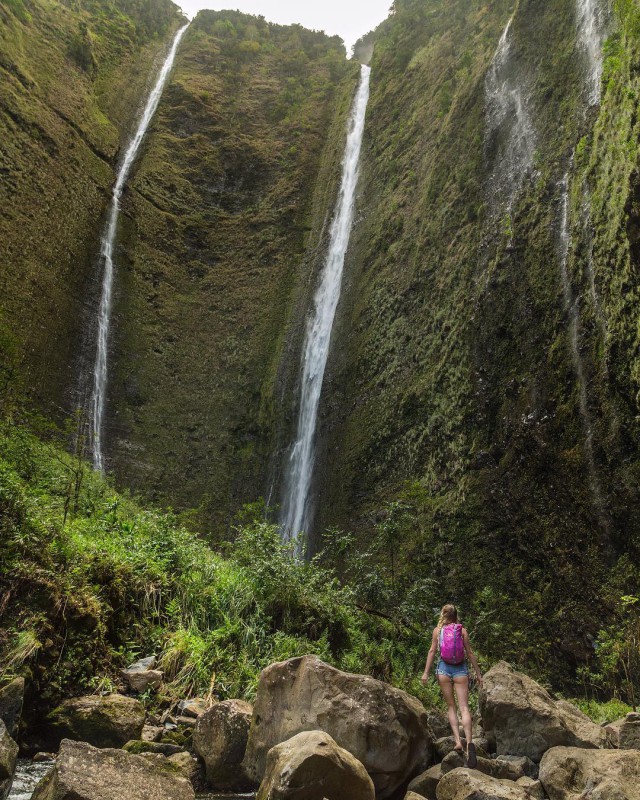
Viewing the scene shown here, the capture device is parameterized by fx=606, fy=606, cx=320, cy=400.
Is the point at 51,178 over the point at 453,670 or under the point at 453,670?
over

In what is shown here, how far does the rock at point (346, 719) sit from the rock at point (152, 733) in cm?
72

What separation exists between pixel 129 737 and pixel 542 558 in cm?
569

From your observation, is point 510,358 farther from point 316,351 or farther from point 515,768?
point 316,351

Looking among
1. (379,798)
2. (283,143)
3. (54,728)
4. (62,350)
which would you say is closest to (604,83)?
(379,798)

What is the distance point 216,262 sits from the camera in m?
20.3

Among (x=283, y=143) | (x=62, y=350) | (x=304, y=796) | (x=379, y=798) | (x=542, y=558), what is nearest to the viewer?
(x=304, y=796)

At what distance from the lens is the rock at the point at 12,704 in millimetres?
3631

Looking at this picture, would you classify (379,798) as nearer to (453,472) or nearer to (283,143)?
(453,472)

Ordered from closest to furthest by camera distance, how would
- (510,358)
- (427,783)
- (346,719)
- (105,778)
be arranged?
1. (105,778)
2. (427,783)
3. (346,719)
4. (510,358)

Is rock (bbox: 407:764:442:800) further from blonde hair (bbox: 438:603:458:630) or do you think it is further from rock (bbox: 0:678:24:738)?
rock (bbox: 0:678:24:738)

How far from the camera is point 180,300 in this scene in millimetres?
18844

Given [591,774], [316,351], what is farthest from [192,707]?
[316,351]

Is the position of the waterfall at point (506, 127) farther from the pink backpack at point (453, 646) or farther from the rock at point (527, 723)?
the rock at point (527, 723)

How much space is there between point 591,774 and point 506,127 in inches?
430
